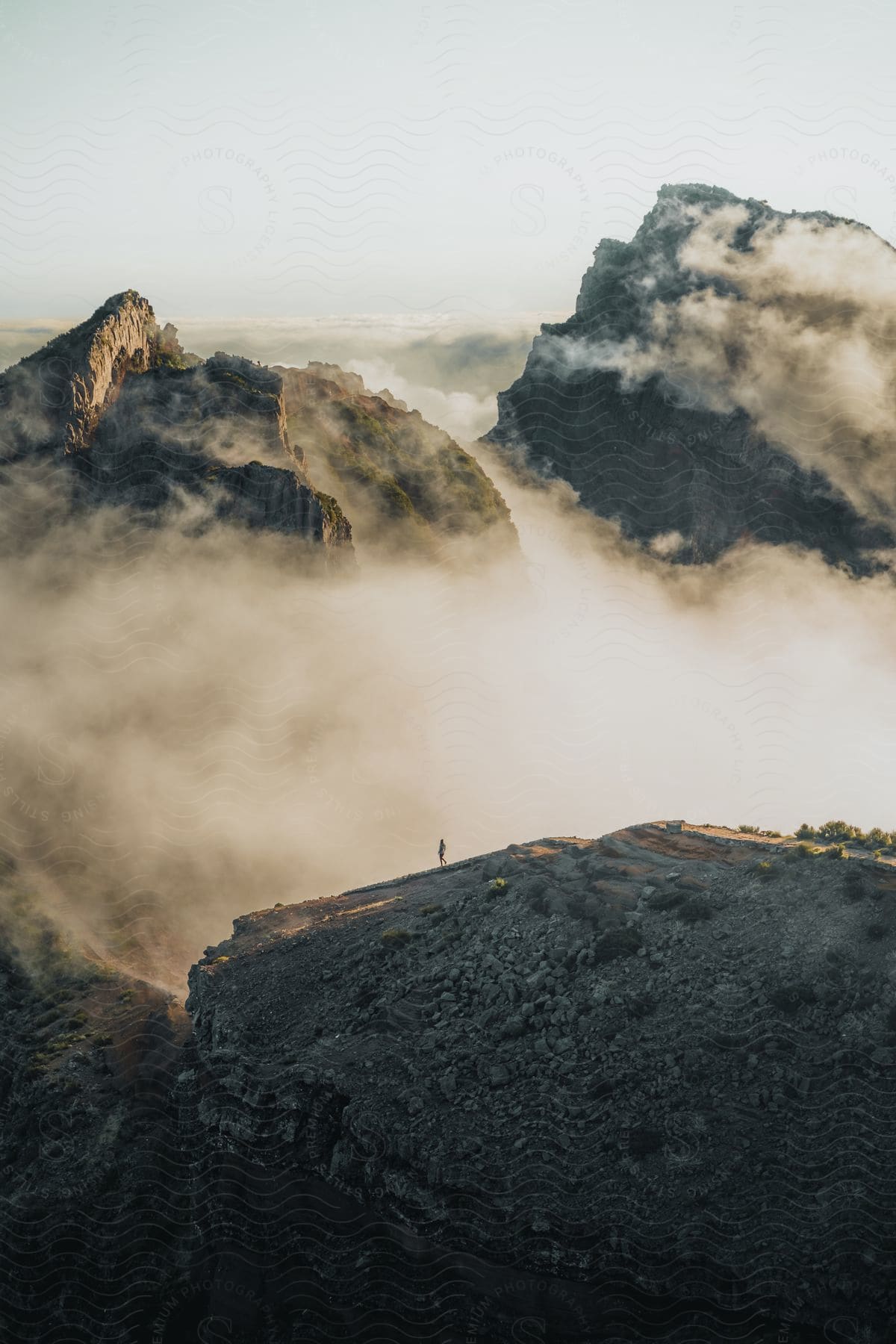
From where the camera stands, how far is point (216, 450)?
173 meters

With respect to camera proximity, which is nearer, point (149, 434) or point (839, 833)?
point (839, 833)

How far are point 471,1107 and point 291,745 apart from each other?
124 metres

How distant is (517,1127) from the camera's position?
45.1 meters

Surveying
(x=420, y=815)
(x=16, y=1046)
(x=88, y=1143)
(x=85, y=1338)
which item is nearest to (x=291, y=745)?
(x=420, y=815)

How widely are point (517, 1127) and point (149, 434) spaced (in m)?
157

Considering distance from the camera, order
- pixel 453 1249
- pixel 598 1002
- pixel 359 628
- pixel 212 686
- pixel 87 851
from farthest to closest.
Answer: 1. pixel 359 628
2. pixel 212 686
3. pixel 87 851
4. pixel 598 1002
5. pixel 453 1249

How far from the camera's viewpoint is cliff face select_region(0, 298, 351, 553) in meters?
167

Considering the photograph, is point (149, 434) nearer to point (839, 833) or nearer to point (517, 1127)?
point (839, 833)

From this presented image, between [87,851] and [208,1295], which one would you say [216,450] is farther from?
[208,1295]

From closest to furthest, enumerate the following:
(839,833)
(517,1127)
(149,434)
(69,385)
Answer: (517,1127)
(839,833)
(69,385)
(149,434)

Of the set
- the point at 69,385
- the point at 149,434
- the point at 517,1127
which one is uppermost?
the point at 69,385

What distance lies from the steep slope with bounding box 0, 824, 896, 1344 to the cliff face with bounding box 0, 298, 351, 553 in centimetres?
11413

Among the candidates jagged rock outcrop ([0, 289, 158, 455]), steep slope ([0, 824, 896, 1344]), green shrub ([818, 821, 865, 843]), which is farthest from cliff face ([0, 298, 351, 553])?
green shrub ([818, 821, 865, 843])

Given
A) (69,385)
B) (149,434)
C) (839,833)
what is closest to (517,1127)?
(839,833)
